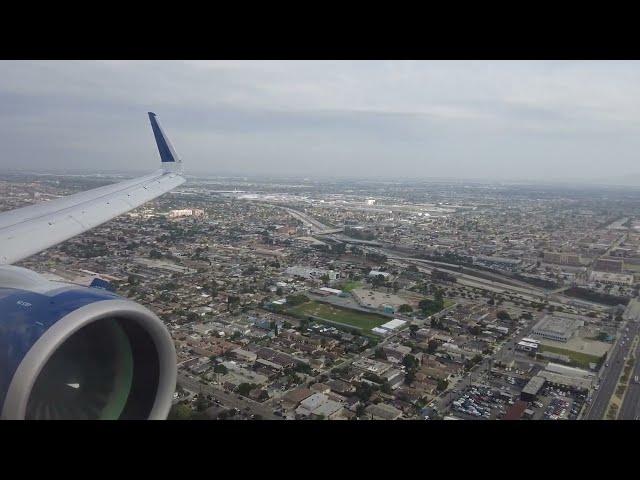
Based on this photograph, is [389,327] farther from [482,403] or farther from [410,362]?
[482,403]

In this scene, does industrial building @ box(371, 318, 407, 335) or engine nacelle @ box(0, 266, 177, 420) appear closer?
engine nacelle @ box(0, 266, 177, 420)

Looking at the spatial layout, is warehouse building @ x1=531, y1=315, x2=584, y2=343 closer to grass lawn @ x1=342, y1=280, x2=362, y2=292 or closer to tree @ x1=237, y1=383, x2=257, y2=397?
grass lawn @ x1=342, y1=280, x2=362, y2=292

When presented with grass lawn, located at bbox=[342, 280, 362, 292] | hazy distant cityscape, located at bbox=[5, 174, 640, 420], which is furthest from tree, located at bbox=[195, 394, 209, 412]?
grass lawn, located at bbox=[342, 280, 362, 292]

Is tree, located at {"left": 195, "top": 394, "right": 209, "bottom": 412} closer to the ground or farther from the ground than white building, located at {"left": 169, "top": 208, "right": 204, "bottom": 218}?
closer to the ground

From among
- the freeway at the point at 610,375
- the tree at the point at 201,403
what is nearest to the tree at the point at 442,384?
the freeway at the point at 610,375

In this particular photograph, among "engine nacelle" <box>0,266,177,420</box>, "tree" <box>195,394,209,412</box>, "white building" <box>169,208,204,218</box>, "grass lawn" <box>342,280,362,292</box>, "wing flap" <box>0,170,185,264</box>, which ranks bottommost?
"tree" <box>195,394,209,412</box>

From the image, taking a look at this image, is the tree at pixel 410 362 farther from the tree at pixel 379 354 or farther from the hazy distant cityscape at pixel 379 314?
the tree at pixel 379 354
